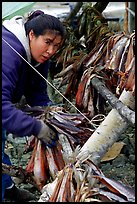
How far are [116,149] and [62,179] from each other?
71.8 inches

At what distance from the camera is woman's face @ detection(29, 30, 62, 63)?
3.14 meters

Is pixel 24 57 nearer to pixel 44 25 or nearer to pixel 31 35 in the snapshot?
pixel 31 35

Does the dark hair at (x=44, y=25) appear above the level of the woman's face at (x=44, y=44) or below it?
above

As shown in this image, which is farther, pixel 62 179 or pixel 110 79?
pixel 110 79

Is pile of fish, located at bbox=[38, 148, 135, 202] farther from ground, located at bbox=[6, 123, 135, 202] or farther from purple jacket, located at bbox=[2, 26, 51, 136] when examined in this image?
ground, located at bbox=[6, 123, 135, 202]

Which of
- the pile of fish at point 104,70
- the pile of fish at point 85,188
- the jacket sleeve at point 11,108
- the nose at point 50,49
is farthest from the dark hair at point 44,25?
the pile of fish at point 85,188

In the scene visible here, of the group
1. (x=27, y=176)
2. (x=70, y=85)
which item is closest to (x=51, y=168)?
(x=27, y=176)

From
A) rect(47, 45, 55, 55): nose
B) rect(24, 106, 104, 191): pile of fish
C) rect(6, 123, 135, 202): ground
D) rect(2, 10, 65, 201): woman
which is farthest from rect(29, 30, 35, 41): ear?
rect(6, 123, 135, 202): ground

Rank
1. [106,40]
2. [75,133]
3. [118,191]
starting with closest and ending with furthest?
[118,191]
[75,133]
[106,40]

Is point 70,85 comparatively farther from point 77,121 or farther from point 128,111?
point 128,111

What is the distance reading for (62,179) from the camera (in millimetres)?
2701

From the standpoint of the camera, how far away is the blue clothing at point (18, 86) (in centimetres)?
291

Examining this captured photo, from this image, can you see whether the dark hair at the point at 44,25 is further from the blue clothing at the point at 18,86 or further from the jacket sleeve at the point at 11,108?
the jacket sleeve at the point at 11,108

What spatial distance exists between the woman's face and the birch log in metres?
0.62
